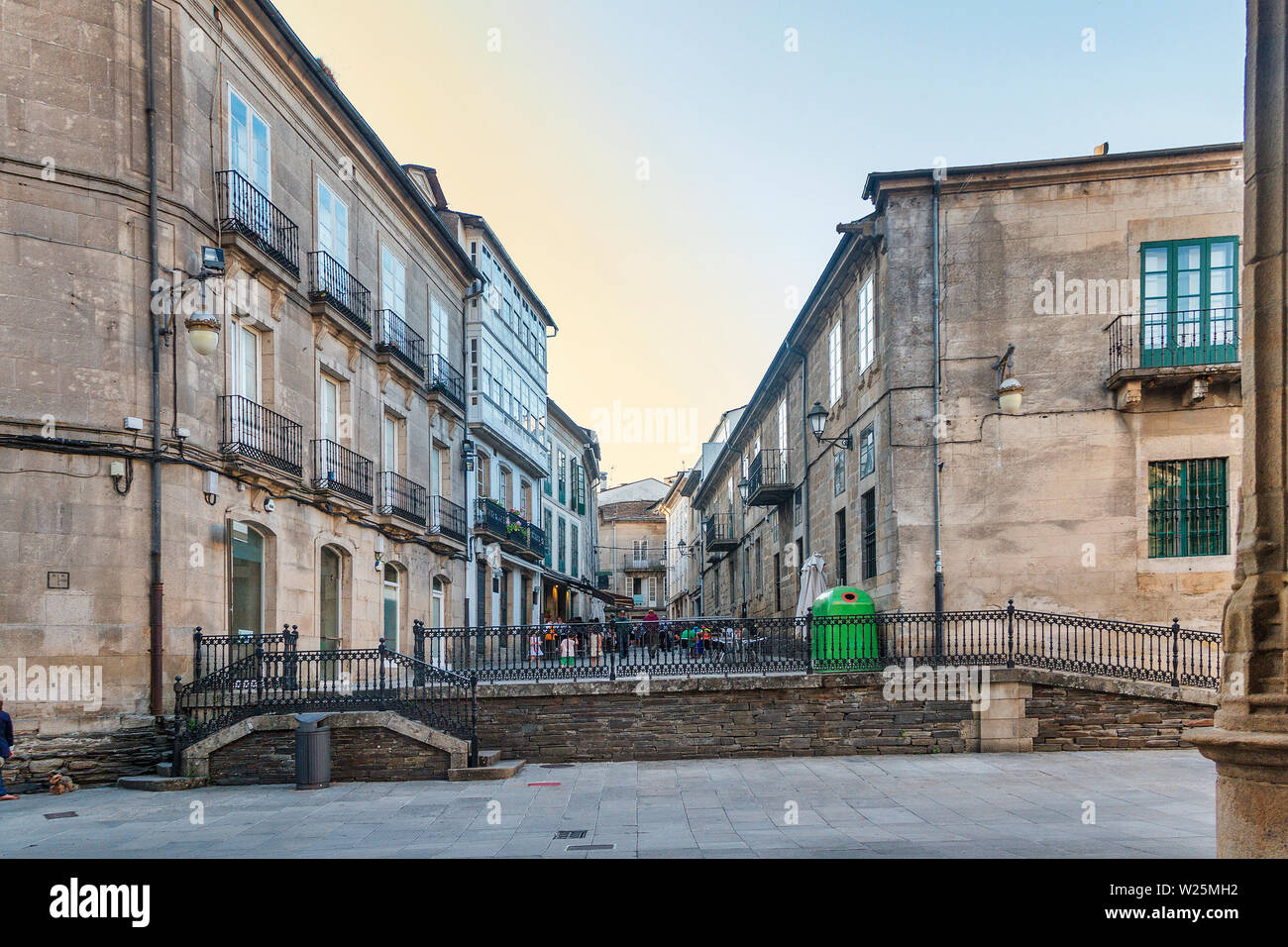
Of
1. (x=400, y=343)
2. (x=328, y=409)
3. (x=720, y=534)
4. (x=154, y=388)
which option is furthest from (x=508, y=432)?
(x=154, y=388)

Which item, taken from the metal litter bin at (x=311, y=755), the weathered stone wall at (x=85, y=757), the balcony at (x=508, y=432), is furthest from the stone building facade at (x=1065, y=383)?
the balcony at (x=508, y=432)

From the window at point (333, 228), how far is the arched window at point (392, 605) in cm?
638

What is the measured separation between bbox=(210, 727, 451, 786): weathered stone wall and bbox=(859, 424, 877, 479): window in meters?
9.39

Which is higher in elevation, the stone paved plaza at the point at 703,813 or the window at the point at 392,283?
the window at the point at 392,283

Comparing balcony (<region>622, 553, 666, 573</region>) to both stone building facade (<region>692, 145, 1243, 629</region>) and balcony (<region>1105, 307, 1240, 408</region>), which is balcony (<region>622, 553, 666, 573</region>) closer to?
stone building facade (<region>692, 145, 1243, 629</region>)

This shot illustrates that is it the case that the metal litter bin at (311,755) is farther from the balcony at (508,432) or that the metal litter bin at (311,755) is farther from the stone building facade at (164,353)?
the balcony at (508,432)

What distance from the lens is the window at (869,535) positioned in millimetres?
17609

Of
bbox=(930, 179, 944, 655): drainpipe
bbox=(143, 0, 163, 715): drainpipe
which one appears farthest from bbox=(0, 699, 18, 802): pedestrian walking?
bbox=(930, 179, 944, 655): drainpipe

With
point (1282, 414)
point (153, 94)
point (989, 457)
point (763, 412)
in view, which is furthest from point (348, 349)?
point (1282, 414)

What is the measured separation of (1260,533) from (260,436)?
13.9 meters

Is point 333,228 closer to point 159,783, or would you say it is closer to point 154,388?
point 154,388

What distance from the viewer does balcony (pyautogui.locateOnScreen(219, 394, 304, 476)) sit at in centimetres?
1418
